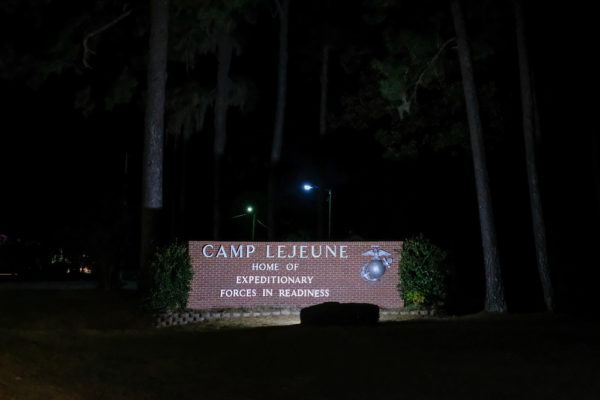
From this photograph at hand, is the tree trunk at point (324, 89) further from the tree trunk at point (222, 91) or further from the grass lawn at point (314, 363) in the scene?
the grass lawn at point (314, 363)

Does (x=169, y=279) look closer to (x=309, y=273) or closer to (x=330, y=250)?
(x=309, y=273)

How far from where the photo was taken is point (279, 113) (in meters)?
30.0

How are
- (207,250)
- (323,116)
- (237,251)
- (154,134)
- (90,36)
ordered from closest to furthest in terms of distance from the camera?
(207,250) < (237,251) < (154,134) < (90,36) < (323,116)

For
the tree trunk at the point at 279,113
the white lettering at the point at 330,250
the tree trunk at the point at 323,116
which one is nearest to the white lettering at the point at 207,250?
the white lettering at the point at 330,250

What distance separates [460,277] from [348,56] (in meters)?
11.1

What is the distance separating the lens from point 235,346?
1145 centimetres

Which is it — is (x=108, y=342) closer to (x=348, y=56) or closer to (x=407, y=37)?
(x=407, y=37)

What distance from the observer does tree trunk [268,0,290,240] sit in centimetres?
2972

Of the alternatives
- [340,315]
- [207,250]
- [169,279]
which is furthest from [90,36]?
[340,315]

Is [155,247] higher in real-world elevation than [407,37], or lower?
lower

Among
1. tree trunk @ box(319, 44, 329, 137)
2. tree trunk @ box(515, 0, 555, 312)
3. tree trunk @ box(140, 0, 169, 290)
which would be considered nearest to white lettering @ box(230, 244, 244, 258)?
tree trunk @ box(140, 0, 169, 290)

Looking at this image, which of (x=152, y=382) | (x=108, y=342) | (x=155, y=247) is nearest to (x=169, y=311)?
(x=155, y=247)

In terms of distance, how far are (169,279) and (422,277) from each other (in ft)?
22.3

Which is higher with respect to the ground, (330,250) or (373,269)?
(330,250)
